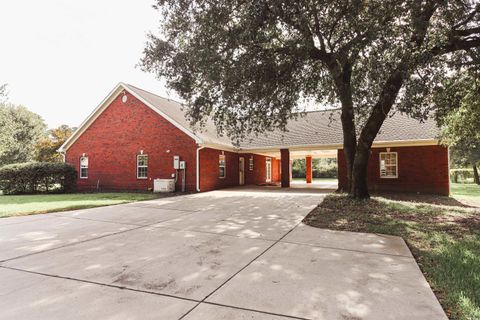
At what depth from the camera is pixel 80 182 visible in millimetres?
20406

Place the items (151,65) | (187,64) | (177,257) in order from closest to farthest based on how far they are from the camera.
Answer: (177,257)
(187,64)
(151,65)

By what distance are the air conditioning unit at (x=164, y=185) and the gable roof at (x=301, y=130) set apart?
2.94m

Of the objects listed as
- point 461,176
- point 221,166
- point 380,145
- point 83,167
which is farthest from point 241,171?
point 461,176

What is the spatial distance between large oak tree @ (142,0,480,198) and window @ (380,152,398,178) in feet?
21.7

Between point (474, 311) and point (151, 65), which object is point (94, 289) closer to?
point (474, 311)

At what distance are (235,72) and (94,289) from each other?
7.61 m

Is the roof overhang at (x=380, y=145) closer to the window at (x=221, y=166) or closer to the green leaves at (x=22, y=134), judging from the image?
the window at (x=221, y=166)

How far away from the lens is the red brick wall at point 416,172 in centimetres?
1619

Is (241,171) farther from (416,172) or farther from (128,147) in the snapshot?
(416,172)

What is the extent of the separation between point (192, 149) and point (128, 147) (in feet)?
16.1

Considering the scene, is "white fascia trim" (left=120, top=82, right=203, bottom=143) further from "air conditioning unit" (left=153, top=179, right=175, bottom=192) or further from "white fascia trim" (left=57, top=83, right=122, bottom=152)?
"air conditioning unit" (left=153, top=179, right=175, bottom=192)

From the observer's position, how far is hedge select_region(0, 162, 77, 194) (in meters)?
17.1

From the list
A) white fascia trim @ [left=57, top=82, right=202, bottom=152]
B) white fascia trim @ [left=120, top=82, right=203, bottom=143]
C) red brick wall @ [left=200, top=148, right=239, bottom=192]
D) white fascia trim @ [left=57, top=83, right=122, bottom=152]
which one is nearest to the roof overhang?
red brick wall @ [left=200, top=148, right=239, bottom=192]

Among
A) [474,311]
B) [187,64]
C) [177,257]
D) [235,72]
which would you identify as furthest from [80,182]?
[474,311]
